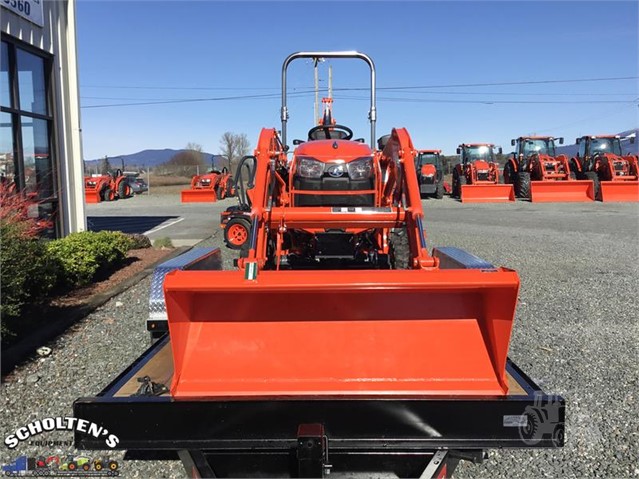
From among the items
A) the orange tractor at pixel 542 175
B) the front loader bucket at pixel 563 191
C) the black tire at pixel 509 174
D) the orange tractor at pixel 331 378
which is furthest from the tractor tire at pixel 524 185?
the orange tractor at pixel 331 378

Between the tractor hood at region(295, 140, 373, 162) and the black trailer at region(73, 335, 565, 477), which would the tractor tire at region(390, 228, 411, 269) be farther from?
the black trailer at region(73, 335, 565, 477)

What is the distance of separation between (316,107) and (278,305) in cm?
2031

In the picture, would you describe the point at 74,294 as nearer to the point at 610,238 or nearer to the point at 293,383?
the point at 293,383

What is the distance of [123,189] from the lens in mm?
30328

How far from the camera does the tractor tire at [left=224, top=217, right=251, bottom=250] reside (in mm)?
10109

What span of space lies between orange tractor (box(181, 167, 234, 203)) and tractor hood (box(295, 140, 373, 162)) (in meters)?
20.4

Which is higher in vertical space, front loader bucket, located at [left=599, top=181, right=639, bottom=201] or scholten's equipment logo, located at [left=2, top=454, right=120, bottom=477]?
front loader bucket, located at [left=599, top=181, right=639, bottom=201]

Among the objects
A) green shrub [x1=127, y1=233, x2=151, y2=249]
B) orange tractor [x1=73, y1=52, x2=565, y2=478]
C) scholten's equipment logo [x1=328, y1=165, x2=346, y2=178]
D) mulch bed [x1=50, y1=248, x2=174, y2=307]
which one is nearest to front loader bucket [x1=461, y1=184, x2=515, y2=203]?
Result: green shrub [x1=127, y1=233, x2=151, y2=249]

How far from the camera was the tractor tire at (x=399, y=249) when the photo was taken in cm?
495

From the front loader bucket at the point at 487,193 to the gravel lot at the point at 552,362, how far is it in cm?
1505

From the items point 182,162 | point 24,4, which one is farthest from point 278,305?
point 182,162

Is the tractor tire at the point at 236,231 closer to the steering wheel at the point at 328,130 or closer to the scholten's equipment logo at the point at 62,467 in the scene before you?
the steering wheel at the point at 328,130

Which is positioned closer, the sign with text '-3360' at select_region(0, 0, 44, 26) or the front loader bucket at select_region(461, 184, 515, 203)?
the sign with text '-3360' at select_region(0, 0, 44, 26)

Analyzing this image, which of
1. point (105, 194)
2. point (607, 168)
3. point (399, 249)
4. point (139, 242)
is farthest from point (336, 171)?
point (105, 194)
